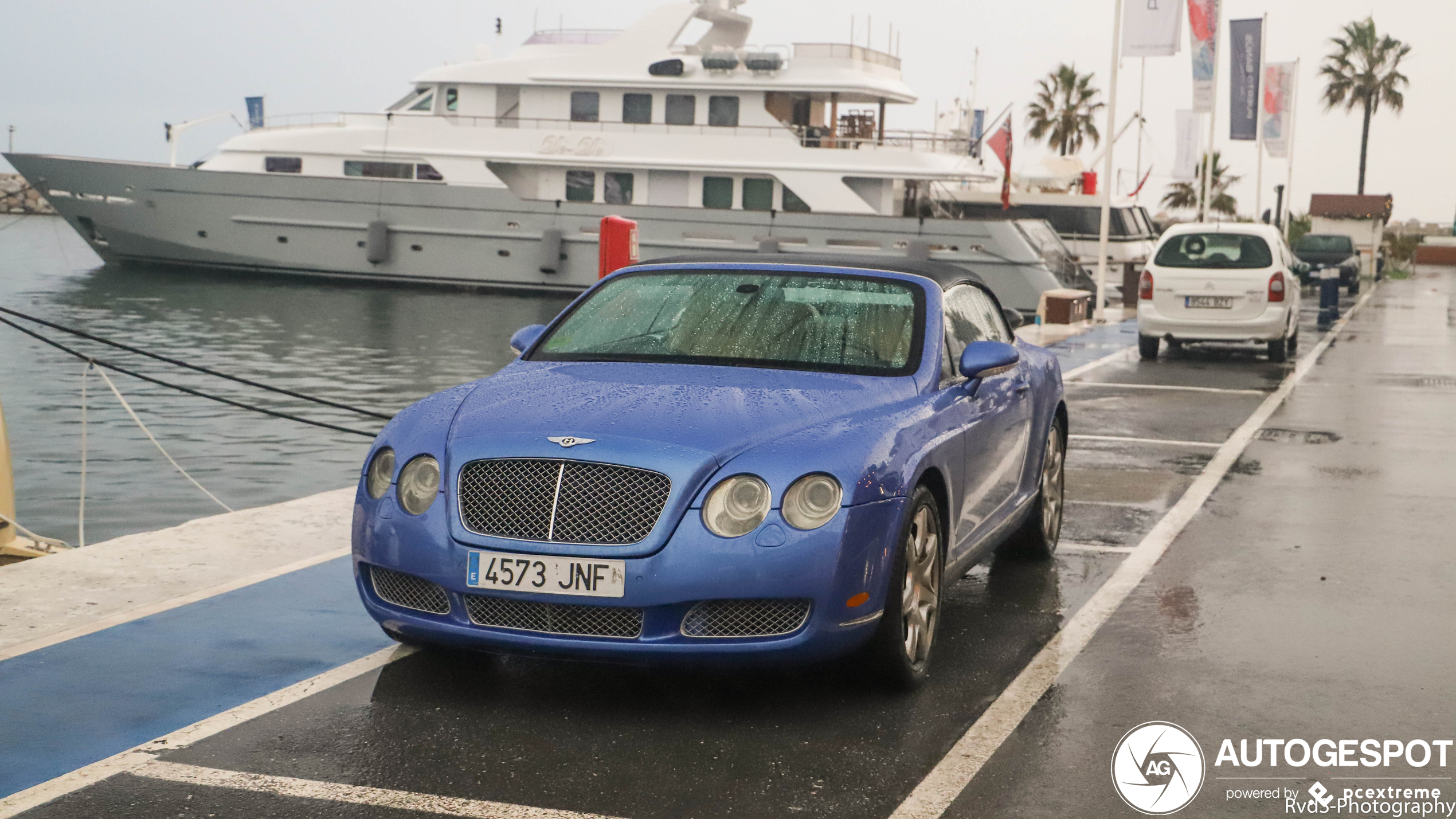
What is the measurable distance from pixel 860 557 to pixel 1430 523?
5.20 metres

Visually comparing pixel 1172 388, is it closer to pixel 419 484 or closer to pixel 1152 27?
pixel 1152 27

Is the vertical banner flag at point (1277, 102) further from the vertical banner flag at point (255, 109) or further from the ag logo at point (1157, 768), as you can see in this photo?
the ag logo at point (1157, 768)

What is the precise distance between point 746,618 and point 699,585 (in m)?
0.21

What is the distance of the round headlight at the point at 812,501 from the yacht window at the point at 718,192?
123 feet

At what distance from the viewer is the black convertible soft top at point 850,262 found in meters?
6.25

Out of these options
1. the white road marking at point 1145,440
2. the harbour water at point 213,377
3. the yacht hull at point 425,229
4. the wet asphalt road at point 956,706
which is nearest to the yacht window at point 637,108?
the yacht hull at point 425,229

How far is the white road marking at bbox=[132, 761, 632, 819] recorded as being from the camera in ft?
13.2

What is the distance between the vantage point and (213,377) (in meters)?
25.5

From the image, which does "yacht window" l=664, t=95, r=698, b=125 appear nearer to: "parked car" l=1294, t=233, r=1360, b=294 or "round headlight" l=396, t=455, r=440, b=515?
"parked car" l=1294, t=233, r=1360, b=294

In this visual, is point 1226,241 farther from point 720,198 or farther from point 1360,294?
point 1360,294

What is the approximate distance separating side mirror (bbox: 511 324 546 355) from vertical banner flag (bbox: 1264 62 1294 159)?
42.0 m

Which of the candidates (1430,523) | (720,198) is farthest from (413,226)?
(1430,523)

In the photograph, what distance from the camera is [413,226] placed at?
4444 cm

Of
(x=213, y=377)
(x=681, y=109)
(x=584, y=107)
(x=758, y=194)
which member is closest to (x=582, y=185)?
(x=584, y=107)
